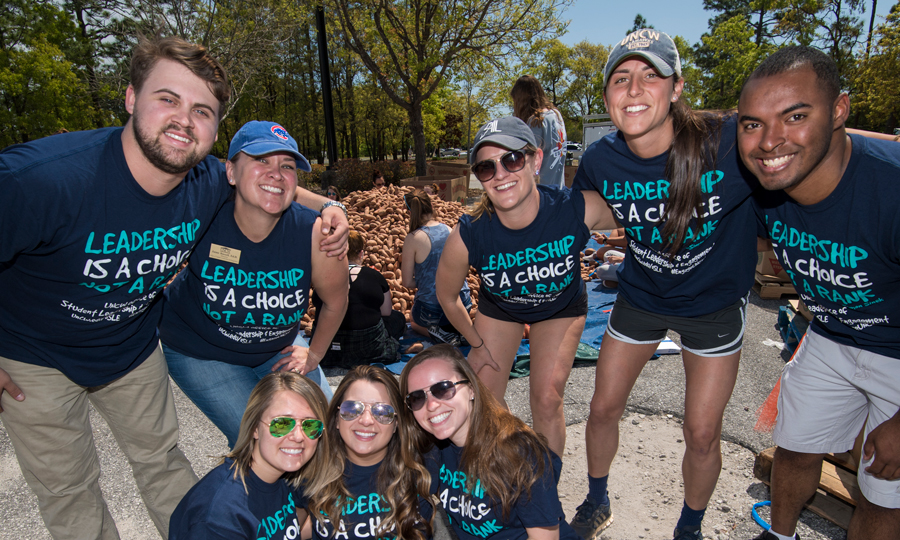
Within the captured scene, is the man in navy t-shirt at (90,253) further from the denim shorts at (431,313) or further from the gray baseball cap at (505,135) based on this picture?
the denim shorts at (431,313)

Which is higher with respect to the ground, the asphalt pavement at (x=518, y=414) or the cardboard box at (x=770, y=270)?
the cardboard box at (x=770, y=270)

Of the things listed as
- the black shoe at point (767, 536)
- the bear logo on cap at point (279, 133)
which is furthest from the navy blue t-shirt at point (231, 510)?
the black shoe at point (767, 536)

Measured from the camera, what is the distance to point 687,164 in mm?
2020

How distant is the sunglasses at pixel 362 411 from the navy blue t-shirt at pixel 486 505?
0.98 ft

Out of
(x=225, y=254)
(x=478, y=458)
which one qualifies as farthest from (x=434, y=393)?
(x=225, y=254)

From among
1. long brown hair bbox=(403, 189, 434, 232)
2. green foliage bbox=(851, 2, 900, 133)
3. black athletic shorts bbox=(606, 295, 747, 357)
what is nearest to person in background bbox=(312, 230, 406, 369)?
long brown hair bbox=(403, 189, 434, 232)

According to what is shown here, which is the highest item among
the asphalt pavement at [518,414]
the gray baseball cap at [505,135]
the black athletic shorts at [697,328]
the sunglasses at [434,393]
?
the gray baseball cap at [505,135]

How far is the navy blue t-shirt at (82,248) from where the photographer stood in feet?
5.85

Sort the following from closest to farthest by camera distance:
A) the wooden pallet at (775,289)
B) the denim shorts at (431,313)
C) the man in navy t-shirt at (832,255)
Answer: the man in navy t-shirt at (832,255)
the denim shorts at (431,313)
the wooden pallet at (775,289)

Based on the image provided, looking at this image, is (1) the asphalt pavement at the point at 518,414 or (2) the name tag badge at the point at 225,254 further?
(1) the asphalt pavement at the point at 518,414

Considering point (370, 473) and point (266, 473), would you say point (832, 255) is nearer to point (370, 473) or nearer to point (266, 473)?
point (370, 473)

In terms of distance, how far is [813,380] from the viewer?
214cm

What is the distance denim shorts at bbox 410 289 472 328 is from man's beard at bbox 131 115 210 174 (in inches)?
130

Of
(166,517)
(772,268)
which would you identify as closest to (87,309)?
(166,517)
